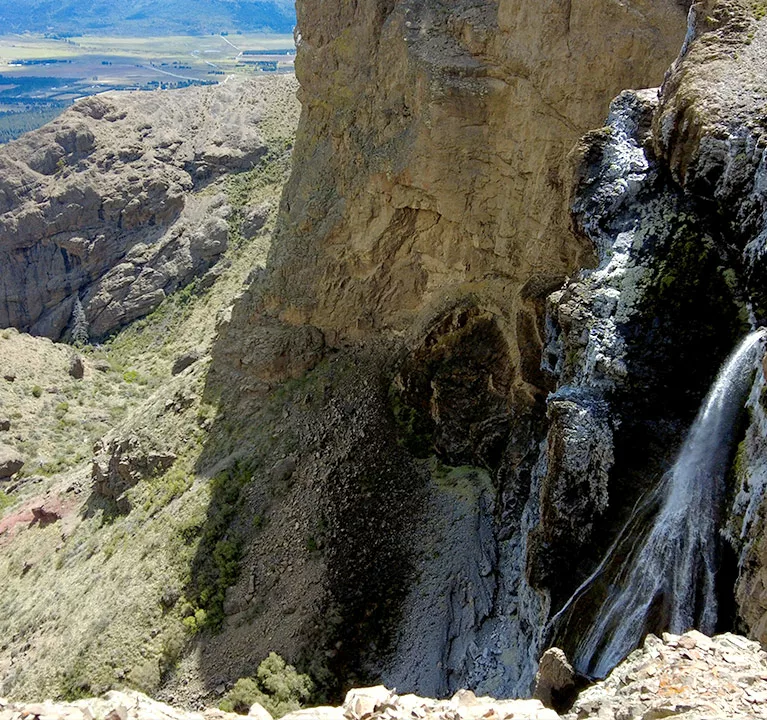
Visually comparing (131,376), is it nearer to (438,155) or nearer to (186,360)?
(186,360)

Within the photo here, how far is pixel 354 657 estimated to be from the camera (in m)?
19.9

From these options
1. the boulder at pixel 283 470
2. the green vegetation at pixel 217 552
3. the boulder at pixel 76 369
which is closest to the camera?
the green vegetation at pixel 217 552

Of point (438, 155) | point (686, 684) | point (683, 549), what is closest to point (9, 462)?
point (438, 155)

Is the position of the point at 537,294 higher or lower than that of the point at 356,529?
higher

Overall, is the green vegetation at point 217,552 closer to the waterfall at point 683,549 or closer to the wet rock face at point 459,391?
the wet rock face at point 459,391

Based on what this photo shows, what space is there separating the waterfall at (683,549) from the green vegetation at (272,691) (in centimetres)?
887

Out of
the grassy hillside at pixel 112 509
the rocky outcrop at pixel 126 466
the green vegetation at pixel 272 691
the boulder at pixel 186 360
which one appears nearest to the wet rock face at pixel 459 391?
the grassy hillside at pixel 112 509

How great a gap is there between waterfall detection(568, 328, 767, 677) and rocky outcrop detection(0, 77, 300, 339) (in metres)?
37.1

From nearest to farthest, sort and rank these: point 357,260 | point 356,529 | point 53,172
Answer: point 356,529
point 357,260
point 53,172

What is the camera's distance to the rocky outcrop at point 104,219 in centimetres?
4656

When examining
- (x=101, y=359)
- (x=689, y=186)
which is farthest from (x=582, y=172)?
(x=101, y=359)

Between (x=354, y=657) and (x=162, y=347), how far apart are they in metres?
27.5

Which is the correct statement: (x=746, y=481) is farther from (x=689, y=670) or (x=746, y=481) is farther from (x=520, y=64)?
(x=520, y=64)

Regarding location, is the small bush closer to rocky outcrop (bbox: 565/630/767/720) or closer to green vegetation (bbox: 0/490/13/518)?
green vegetation (bbox: 0/490/13/518)
